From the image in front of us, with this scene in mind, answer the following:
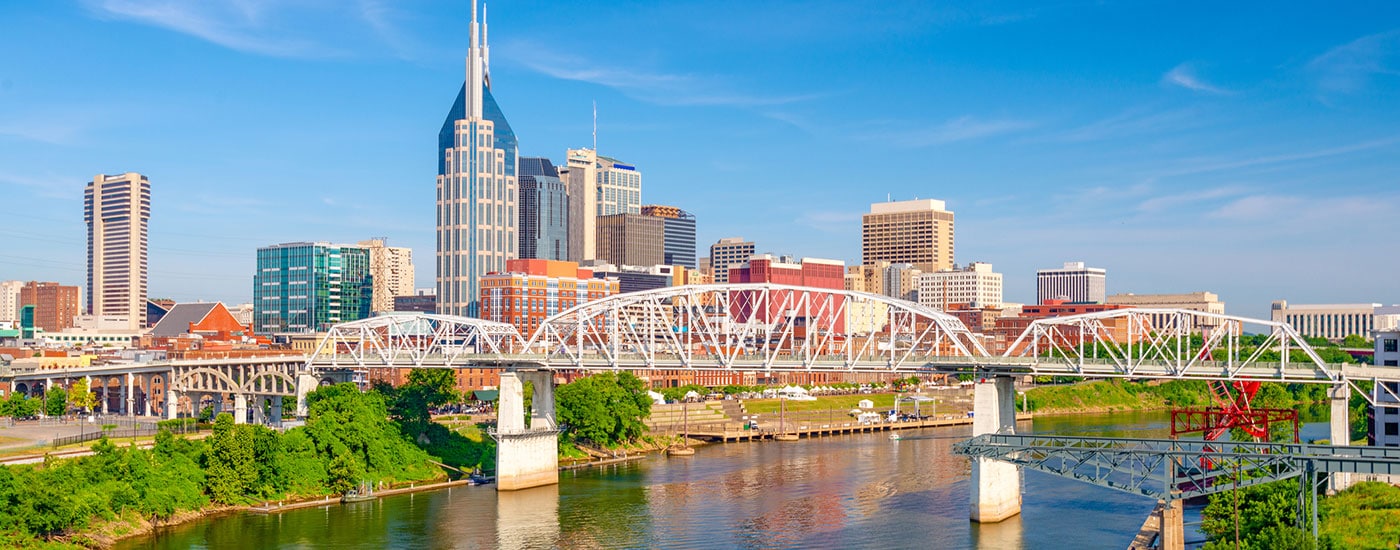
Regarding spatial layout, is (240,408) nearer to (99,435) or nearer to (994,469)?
(99,435)

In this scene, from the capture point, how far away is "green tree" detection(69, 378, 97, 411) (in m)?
140

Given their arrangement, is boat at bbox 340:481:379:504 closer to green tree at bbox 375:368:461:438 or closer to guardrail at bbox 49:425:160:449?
green tree at bbox 375:368:461:438

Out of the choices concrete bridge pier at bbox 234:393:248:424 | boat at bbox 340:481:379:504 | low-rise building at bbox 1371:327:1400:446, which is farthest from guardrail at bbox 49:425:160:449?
low-rise building at bbox 1371:327:1400:446

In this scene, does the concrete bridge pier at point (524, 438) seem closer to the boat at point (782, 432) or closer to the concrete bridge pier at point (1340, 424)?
the boat at point (782, 432)

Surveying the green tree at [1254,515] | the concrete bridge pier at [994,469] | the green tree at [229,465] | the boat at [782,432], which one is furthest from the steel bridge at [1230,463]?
the boat at [782,432]

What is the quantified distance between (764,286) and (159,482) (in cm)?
4516

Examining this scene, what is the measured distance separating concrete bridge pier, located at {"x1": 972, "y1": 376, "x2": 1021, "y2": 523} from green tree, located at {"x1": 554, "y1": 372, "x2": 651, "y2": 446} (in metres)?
41.6

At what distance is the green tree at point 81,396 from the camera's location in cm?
14012

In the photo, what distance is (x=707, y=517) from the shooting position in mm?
89000

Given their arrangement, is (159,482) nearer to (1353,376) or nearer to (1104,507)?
(1104,507)

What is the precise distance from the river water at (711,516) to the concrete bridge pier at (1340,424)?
11.3m

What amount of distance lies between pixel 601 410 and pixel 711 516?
35319mm

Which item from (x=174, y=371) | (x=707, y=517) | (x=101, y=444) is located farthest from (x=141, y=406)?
(x=707, y=517)

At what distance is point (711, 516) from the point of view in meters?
89.4
